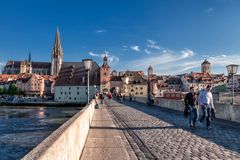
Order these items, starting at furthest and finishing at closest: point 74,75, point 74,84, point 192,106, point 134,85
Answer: point 134,85 < point 74,75 < point 74,84 < point 192,106

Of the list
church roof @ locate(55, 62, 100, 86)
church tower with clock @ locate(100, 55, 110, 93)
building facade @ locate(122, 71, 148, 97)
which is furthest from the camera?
building facade @ locate(122, 71, 148, 97)

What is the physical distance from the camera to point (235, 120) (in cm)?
1606

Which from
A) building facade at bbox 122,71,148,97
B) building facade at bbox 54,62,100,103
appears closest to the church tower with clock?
building facade at bbox 54,62,100,103

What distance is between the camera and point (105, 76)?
119 metres

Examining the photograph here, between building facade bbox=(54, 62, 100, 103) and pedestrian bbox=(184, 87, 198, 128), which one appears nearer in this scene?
pedestrian bbox=(184, 87, 198, 128)

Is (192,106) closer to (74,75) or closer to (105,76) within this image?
(105,76)

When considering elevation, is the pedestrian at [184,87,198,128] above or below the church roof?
below

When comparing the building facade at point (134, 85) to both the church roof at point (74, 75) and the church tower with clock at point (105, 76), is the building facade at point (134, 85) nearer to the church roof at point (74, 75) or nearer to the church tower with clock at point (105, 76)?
the church tower with clock at point (105, 76)

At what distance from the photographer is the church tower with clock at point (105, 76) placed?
116m

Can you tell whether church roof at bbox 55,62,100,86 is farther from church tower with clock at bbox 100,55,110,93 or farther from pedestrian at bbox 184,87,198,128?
pedestrian at bbox 184,87,198,128

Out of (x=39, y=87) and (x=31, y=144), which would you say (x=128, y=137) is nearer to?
(x=31, y=144)

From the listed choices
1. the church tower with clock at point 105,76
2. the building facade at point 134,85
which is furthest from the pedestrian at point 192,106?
the building facade at point 134,85

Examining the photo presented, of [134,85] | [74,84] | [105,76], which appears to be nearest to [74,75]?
[74,84]

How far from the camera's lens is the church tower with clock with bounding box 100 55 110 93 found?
115544 mm
